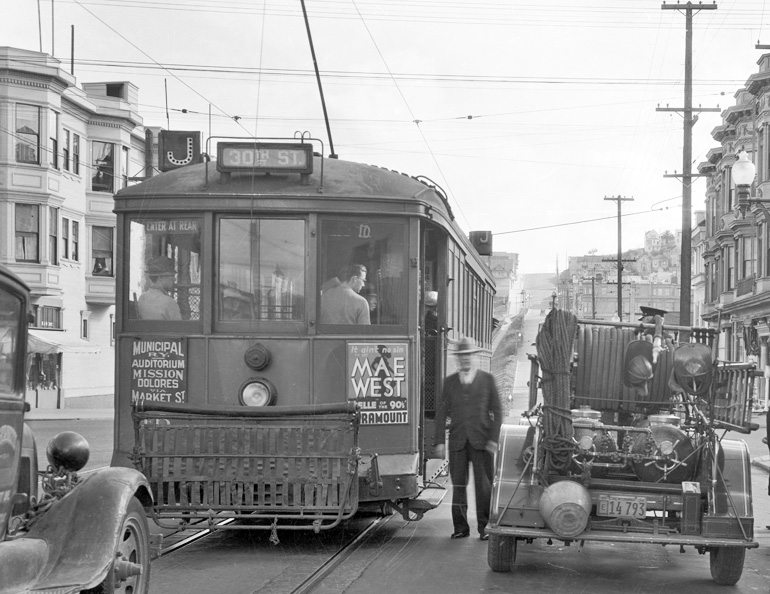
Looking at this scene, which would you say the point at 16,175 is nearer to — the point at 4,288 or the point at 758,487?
the point at 758,487

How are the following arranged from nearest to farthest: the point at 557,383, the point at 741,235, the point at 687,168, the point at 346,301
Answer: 1. the point at 557,383
2. the point at 346,301
3. the point at 687,168
4. the point at 741,235

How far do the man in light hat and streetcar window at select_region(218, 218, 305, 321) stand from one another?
1670mm

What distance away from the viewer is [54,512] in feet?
18.2

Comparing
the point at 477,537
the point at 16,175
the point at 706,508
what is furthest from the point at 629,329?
the point at 16,175

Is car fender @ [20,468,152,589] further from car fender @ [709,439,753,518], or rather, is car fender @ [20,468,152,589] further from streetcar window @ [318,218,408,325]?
car fender @ [709,439,753,518]

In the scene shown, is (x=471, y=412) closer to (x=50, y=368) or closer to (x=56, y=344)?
(x=56, y=344)

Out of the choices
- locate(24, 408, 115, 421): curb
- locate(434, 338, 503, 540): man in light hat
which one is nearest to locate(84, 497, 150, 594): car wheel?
locate(434, 338, 503, 540): man in light hat

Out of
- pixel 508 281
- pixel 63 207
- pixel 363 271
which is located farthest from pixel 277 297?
pixel 508 281

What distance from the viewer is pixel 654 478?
829cm

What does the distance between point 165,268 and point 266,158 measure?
130 cm

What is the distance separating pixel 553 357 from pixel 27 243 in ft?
93.5

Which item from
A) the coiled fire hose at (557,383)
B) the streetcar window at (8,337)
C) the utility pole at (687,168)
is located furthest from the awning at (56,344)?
the streetcar window at (8,337)

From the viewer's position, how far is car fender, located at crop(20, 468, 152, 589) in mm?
5348

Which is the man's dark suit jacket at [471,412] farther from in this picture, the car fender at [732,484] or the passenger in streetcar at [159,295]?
the passenger in streetcar at [159,295]
